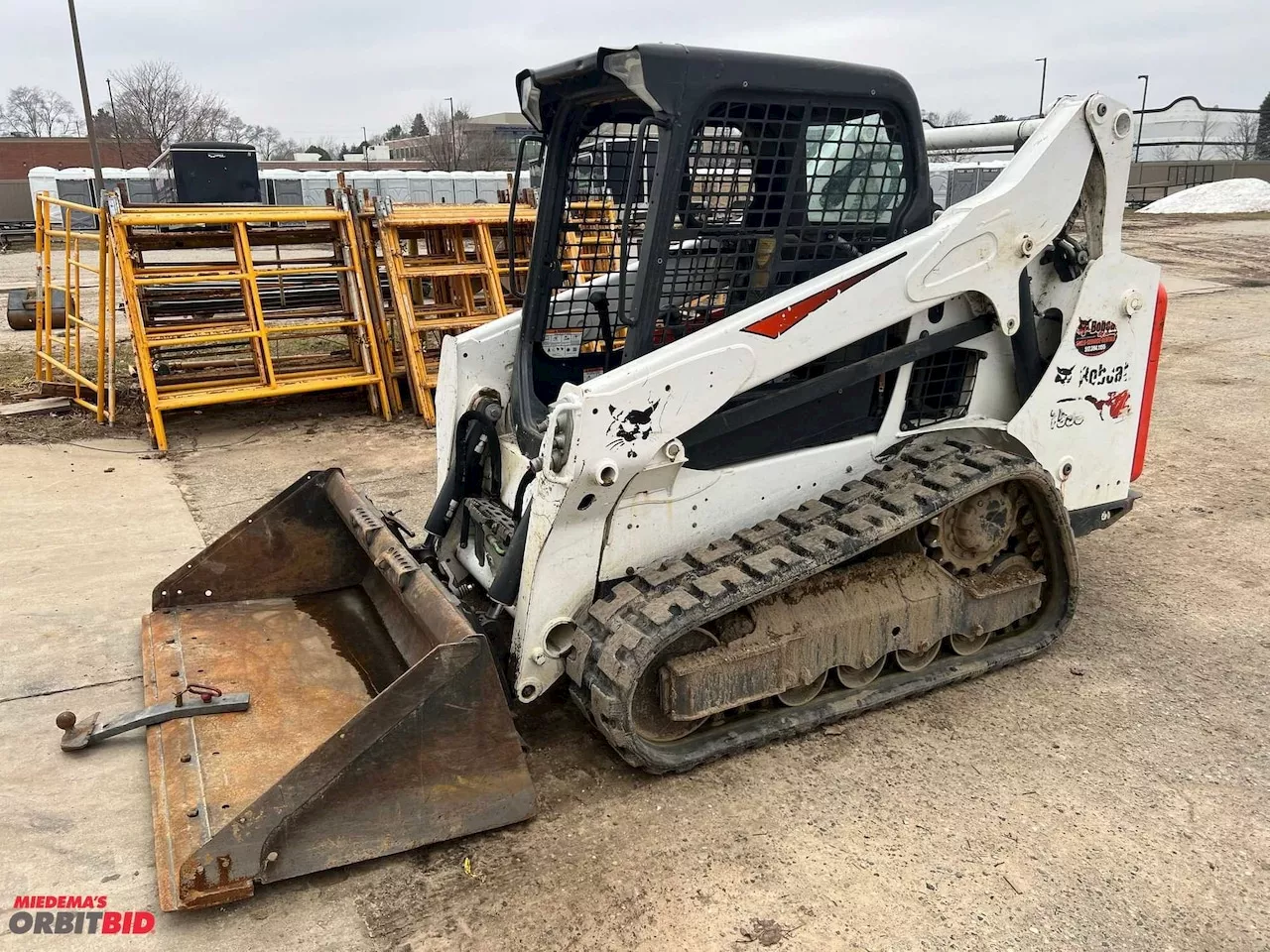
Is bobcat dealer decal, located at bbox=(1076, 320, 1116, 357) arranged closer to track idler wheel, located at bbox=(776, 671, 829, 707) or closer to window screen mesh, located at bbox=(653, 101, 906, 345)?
window screen mesh, located at bbox=(653, 101, 906, 345)

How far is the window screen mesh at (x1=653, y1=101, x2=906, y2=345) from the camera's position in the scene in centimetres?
346

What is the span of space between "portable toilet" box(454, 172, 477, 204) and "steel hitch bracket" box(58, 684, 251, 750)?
103ft

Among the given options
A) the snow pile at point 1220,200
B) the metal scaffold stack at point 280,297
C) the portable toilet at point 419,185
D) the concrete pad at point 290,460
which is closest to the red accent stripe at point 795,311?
the concrete pad at point 290,460

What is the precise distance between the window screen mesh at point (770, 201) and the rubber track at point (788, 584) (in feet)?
2.66

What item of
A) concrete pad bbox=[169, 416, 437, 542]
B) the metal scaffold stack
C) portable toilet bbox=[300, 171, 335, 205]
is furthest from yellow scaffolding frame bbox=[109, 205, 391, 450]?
portable toilet bbox=[300, 171, 335, 205]

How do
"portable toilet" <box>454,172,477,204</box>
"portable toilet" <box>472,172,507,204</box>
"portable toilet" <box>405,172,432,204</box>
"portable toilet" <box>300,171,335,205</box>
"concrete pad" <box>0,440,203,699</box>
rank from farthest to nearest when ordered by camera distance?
"portable toilet" <box>454,172,477,204</box>
"portable toilet" <box>472,172,507,204</box>
"portable toilet" <box>405,172,432,204</box>
"portable toilet" <box>300,171,335,205</box>
"concrete pad" <box>0,440,203,699</box>

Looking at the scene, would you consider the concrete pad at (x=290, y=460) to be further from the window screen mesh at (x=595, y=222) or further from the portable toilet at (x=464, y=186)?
the portable toilet at (x=464, y=186)

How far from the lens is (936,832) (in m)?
3.15

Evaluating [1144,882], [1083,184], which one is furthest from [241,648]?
[1083,184]

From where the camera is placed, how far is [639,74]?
3.15m

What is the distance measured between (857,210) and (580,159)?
Answer: 114 centimetres

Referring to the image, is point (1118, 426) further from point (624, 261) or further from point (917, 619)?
point (624, 261)

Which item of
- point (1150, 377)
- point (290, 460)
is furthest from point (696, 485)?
point (290, 460)

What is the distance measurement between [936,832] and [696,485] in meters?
1.35
